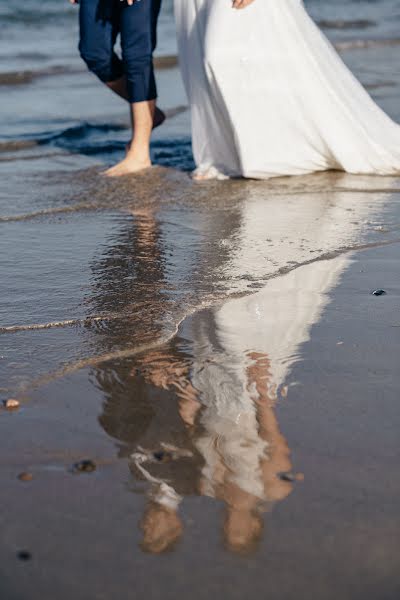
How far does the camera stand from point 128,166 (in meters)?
4.97

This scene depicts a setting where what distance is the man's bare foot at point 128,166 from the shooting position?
16.2 feet

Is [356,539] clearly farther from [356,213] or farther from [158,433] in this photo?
[356,213]

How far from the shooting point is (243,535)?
5.53ft

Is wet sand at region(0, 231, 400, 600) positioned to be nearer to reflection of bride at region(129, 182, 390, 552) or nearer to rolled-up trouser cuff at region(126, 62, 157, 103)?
reflection of bride at region(129, 182, 390, 552)

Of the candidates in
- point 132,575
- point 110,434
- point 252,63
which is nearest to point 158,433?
point 110,434

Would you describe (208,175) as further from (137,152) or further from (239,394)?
(239,394)

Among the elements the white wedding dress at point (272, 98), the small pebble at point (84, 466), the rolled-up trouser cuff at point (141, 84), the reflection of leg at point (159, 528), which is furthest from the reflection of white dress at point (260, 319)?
the rolled-up trouser cuff at point (141, 84)

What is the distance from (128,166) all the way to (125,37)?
632mm

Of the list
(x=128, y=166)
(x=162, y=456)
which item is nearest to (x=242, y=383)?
(x=162, y=456)

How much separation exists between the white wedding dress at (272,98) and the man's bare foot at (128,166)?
13.1 inches

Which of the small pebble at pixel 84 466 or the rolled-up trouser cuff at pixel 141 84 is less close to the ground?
the small pebble at pixel 84 466

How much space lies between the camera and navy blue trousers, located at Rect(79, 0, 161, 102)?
186 inches

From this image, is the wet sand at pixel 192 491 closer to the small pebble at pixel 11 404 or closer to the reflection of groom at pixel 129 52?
the small pebble at pixel 11 404

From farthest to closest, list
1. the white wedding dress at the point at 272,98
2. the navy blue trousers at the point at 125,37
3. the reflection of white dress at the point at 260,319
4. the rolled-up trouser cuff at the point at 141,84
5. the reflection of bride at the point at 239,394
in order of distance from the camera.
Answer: the rolled-up trouser cuff at the point at 141,84 < the navy blue trousers at the point at 125,37 < the white wedding dress at the point at 272,98 < the reflection of white dress at the point at 260,319 < the reflection of bride at the point at 239,394
